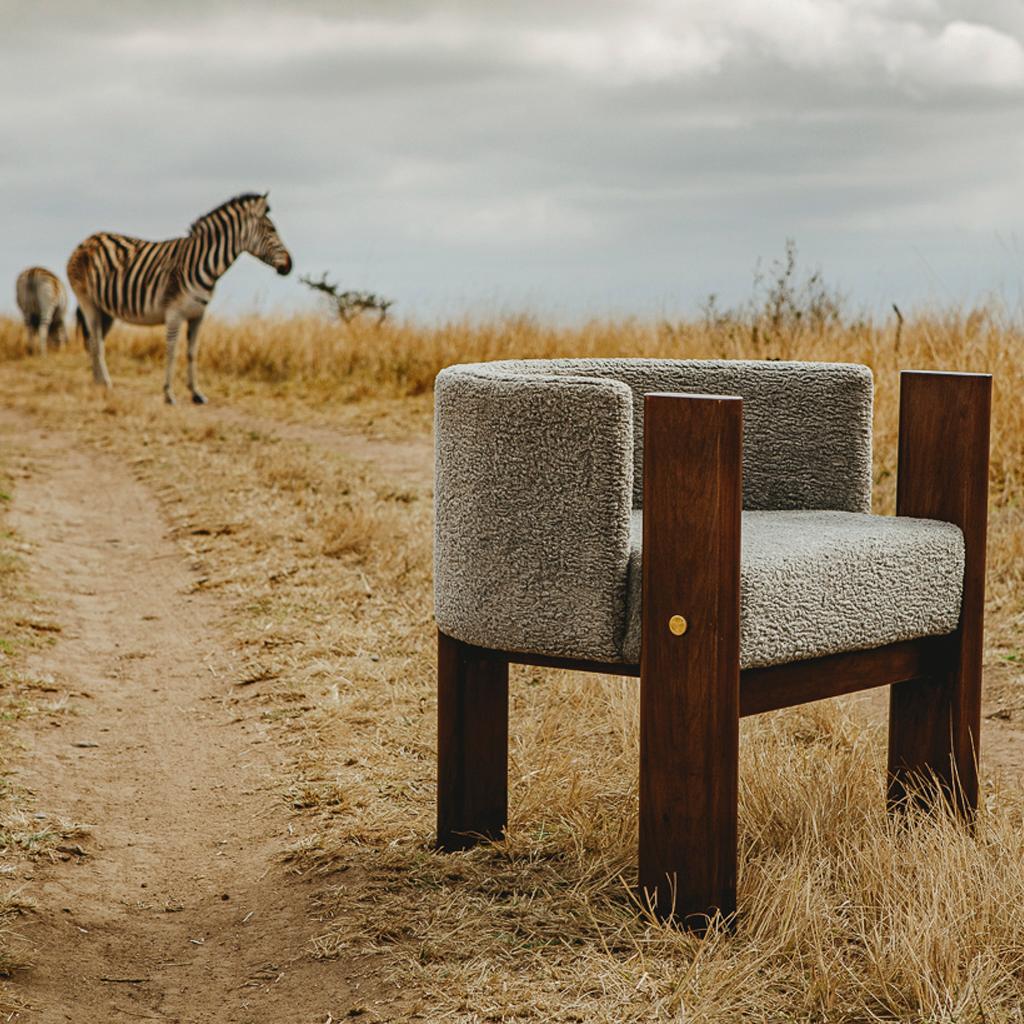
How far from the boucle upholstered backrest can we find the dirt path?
4.33 feet

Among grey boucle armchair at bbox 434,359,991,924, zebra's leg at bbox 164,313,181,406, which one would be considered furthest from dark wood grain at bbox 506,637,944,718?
zebra's leg at bbox 164,313,181,406

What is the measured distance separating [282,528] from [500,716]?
3.71 metres

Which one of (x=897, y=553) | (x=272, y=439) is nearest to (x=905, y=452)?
(x=897, y=553)

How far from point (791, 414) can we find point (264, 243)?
1010 centimetres

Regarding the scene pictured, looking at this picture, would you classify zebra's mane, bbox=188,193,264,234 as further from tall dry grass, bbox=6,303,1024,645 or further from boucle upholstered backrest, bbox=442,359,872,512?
boucle upholstered backrest, bbox=442,359,872,512

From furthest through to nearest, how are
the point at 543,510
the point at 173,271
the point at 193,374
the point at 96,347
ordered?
the point at 96,347 → the point at 173,271 → the point at 193,374 → the point at 543,510

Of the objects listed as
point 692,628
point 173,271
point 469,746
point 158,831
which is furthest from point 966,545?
point 173,271

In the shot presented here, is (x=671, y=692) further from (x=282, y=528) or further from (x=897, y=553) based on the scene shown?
(x=282, y=528)

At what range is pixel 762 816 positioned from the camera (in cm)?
300

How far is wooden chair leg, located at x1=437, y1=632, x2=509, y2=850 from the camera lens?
115 inches

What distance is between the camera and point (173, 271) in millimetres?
12320

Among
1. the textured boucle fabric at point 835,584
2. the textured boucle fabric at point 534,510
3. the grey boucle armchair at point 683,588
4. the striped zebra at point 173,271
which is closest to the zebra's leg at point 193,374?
the striped zebra at point 173,271

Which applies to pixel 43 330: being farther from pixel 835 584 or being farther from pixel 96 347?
pixel 835 584

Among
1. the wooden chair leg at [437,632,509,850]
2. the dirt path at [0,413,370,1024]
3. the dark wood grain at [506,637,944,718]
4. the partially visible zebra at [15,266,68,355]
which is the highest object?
the partially visible zebra at [15,266,68,355]
